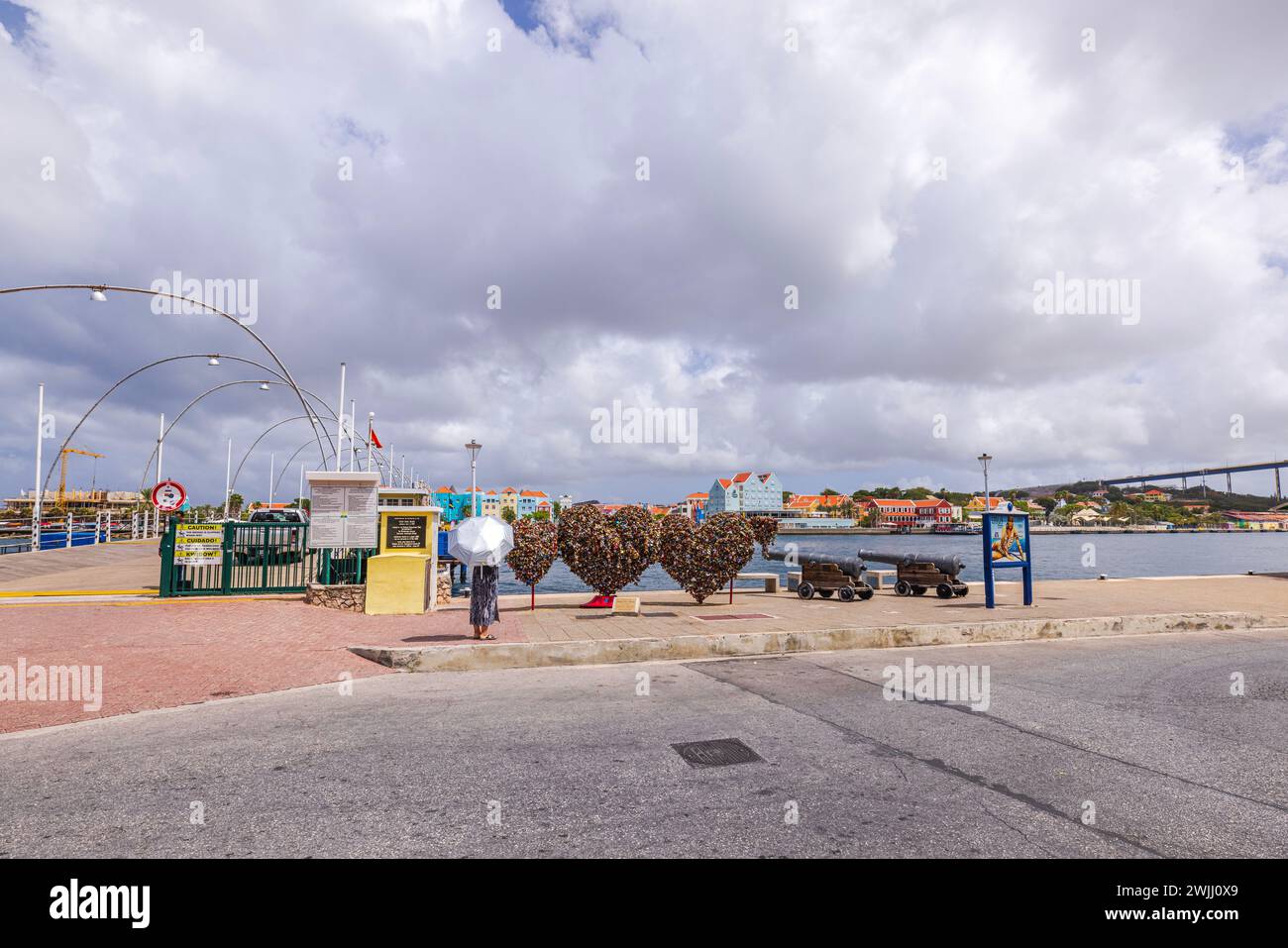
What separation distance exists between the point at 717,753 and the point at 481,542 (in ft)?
20.0

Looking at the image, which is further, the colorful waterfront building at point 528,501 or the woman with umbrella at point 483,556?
the colorful waterfront building at point 528,501

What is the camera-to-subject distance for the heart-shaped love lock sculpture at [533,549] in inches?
573

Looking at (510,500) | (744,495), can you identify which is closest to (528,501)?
(510,500)

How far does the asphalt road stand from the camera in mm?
3992

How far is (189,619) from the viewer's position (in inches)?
520

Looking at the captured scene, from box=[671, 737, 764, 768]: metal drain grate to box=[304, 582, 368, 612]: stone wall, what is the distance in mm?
11395

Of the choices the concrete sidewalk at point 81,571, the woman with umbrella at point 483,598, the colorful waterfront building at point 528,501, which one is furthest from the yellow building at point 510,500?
the woman with umbrella at point 483,598

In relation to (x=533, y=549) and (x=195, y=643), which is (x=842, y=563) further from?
(x=195, y=643)

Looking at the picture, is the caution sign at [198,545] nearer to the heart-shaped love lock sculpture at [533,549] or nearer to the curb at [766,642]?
the heart-shaped love lock sculpture at [533,549]

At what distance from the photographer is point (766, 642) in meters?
11.3

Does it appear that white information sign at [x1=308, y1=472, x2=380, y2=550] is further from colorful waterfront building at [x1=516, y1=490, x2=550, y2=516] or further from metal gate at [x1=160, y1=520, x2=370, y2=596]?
colorful waterfront building at [x1=516, y1=490, x2=550, y2=516]

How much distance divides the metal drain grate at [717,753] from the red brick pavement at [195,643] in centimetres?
558

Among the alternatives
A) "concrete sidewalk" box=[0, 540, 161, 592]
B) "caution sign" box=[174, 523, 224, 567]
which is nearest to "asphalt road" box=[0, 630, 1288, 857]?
"caution sign" box=[174, 523, 224, 567]

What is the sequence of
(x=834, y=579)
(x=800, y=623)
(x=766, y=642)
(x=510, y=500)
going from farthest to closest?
(x=510, y=500)
(x=834, y=579)
(x=800, y=623)
(x=766, y=642)
